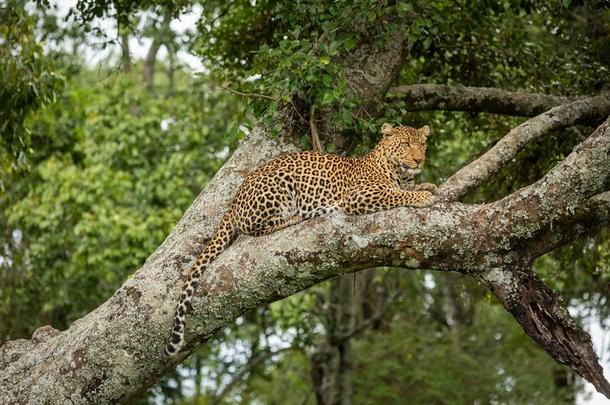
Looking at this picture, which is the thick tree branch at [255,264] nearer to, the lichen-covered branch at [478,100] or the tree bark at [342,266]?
the tree bark at [342,266]

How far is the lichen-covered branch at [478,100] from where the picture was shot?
1077 cm

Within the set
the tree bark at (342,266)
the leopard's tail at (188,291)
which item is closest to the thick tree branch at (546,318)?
the tree bark at (342,266)

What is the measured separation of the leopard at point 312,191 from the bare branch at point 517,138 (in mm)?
278

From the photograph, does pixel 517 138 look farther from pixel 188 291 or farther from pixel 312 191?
pixel 188 291

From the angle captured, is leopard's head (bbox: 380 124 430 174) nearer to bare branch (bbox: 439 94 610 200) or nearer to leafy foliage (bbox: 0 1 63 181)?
bare branch (bbox: 439 94 610 200)

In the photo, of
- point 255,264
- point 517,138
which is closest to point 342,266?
point 255,264

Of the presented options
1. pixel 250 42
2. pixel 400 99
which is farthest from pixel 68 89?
pixel 400 99

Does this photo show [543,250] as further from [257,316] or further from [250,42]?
[257,316]

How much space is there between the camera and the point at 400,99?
10336mm

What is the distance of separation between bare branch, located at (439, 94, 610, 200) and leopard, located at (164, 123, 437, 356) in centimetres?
28

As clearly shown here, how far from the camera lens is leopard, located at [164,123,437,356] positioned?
8.30 meters

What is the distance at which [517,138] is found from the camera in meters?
8.89

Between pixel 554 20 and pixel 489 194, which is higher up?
pixel 554 20

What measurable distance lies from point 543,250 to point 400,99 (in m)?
3.10
